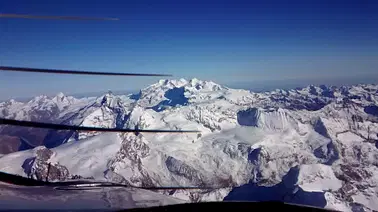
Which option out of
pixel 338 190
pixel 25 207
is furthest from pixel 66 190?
pixel 338 190

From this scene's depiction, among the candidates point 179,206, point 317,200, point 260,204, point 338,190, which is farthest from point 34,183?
point 338,190

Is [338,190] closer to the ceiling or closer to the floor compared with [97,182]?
closer to the floor

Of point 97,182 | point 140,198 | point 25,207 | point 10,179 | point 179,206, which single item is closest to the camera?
point 179,206

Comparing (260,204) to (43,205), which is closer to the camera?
(260,204)

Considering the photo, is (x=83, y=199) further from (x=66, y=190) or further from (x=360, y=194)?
(x=360, y=194)

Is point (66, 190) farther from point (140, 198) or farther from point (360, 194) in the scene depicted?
point (360, 194)

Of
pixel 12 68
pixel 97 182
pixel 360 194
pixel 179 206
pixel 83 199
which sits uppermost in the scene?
pixel 12 68

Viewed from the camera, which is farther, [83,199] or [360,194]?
[360,194]

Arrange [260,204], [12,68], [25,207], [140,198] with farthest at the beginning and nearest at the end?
[140,198]
[25,207]
[260,204]
[12,68]

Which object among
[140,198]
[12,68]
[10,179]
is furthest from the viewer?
[140,198]
